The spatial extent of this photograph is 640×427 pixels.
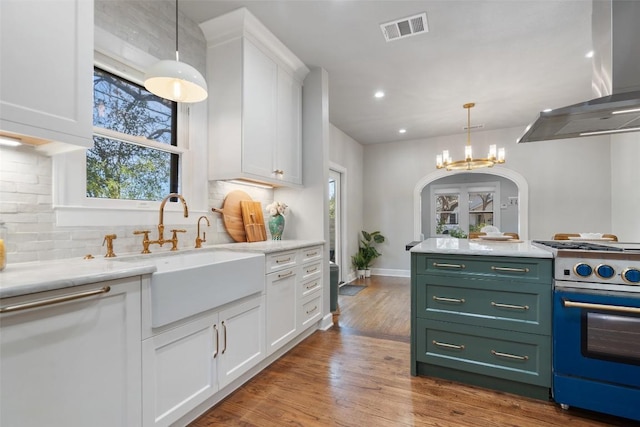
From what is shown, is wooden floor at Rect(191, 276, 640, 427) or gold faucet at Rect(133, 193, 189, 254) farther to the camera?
gold faucet at Rect(133, 193, 189, 254)

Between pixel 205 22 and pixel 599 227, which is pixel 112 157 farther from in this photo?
pixel 599 227

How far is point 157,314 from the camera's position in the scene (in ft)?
4.71

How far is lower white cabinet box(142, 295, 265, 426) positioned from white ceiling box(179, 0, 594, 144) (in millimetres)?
2305

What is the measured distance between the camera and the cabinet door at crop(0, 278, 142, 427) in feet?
3.38

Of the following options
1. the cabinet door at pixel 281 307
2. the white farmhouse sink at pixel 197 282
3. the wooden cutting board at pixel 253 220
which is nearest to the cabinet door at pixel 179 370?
the white farmhouse sink at pixel 197 282

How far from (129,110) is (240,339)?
5.83 ft

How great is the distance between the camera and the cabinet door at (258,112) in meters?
2.55

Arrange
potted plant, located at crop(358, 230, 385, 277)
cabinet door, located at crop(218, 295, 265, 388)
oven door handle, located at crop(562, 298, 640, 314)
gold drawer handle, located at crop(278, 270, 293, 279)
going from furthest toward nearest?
potted plant, located at crop(358, 230, 385, 277), gold drawer handle, located at crop(278, 270, 293, 279), cabinet door, located at crop(218, 295, 265, 388), oven door handle, located at crop(562, 298, 640, 314)

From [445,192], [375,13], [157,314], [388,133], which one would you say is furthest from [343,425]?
[445,192]

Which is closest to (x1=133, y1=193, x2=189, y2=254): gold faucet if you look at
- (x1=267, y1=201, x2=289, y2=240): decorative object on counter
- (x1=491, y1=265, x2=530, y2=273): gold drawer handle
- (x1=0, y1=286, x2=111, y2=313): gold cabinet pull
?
(x1=0, y1=286, x2=111, y2=313): gold cabinet pull

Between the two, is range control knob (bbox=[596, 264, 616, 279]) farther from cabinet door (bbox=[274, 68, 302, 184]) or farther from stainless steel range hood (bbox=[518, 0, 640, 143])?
cabinet door (bbox=[274, 68, 302, 184])

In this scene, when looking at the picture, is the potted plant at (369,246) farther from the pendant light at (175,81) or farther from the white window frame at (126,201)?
the pendant light at (175,81)

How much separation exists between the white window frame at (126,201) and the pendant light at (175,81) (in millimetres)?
488

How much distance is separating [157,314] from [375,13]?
262 cm
